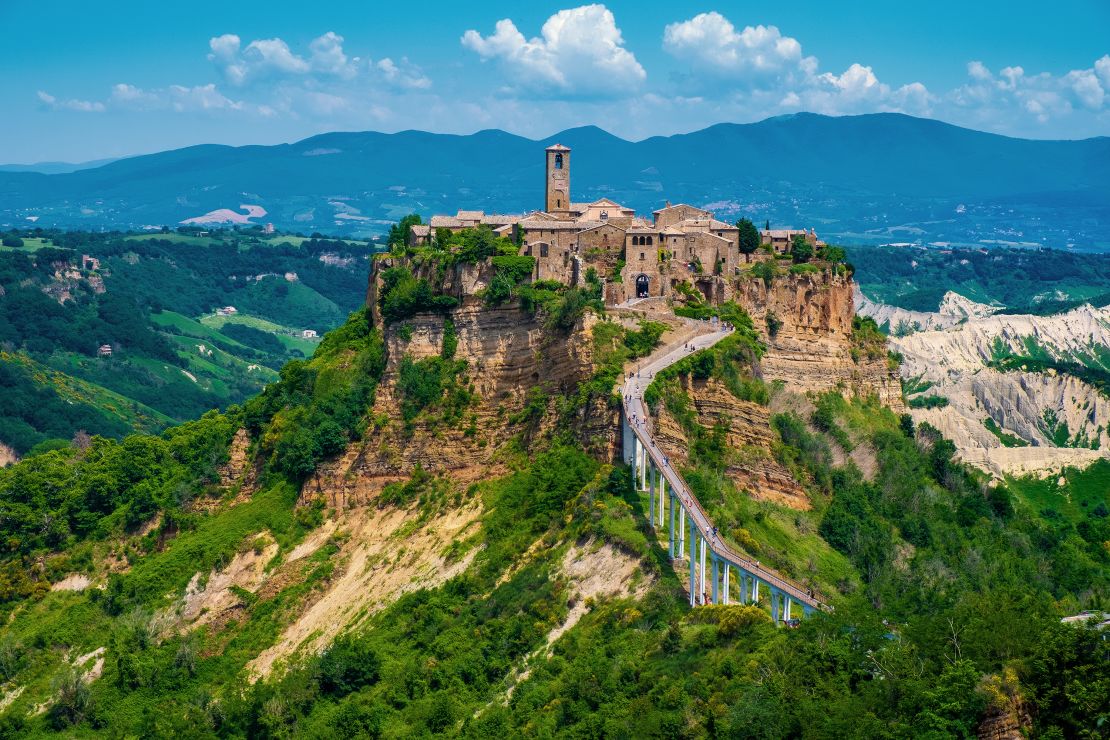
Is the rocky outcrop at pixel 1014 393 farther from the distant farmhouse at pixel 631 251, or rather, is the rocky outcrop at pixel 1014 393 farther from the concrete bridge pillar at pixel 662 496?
the concrete bridge pillar at pixel 662 496

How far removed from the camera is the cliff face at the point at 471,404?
59.6 meters

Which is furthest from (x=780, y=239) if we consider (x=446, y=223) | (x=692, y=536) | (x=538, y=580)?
(x=692, y=536)

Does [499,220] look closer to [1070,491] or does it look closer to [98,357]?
[1070,491]

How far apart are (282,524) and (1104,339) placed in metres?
103

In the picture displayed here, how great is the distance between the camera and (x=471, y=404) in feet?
201

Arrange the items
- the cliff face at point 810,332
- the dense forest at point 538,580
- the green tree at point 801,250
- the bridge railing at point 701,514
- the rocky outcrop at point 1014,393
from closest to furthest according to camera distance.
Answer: the dense forest at point 538,580, the bridge railing at point 701,514, the cliff face at point 810,332, the green tree at point 801,250, the rocky outcrop at point 1014,393

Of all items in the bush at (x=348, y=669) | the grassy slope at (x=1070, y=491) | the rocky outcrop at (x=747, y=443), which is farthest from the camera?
the grassy slope at (x=1070, y=491)

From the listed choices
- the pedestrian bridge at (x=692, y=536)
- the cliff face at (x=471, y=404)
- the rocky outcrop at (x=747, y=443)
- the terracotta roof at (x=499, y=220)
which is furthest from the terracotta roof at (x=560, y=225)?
the pedestrian bridge at (x=692, y=536)

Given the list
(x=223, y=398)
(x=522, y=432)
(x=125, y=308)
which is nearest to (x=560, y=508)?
(x=522, y=432)

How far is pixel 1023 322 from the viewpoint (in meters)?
140

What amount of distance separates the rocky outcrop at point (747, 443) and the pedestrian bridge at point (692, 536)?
2.82m

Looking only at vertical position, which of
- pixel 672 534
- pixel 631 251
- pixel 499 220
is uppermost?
pixel 499 220

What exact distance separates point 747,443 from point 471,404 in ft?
36.4

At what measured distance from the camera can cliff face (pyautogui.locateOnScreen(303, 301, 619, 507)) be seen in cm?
5959
